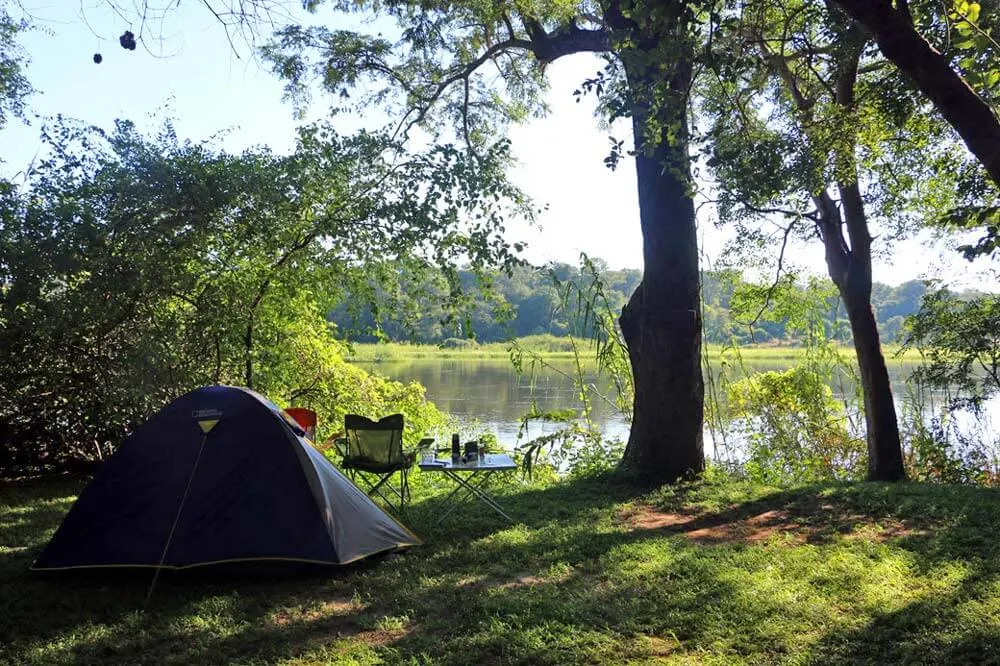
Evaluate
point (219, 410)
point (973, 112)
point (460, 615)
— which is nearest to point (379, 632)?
point (460, 615)

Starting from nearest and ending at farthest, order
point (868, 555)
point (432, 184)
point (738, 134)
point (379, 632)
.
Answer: point (379, 632) → point (868, 555) → point (738, 134) → point (432, 184)

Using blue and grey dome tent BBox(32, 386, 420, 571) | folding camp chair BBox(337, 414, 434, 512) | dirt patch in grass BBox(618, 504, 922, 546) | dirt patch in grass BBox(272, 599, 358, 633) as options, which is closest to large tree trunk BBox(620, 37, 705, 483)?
dirt patch in grass BBox(618, 504, 922, 546)

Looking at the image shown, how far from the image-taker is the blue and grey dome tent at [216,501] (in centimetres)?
408

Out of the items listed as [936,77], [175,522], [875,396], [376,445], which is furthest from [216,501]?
[875,396]

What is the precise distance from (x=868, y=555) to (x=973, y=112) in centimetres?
254

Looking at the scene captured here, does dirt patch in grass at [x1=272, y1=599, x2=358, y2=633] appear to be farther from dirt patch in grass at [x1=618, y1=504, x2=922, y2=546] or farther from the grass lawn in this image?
dirt patch in grass at [x1=618, y1=504, x2=922, y2=546]

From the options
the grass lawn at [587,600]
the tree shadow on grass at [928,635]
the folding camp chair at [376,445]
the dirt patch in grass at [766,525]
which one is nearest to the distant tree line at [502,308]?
the folding camp chair at [376,445]

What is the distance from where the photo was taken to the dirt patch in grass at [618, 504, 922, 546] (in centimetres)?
489

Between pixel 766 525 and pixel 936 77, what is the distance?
3.16 metres

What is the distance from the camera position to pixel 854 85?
734 centimetres

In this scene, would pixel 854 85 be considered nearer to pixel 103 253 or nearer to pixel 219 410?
pixel 219 410

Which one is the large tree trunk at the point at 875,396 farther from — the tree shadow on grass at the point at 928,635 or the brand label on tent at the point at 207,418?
the brand label on tent at the point at 207,418

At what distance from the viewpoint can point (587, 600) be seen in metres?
3.72

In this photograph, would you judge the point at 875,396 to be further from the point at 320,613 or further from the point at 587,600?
the point at 320,613
